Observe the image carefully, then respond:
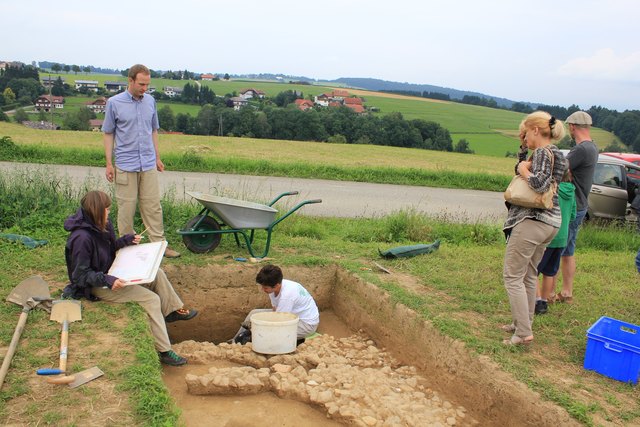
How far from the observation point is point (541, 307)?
520 cm

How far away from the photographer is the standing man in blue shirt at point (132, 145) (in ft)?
18.0

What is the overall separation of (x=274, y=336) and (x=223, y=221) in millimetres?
1656

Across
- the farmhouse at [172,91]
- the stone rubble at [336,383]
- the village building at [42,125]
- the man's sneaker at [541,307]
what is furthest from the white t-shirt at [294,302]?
the farmhouse at [172,91]

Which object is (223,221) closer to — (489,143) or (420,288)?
(420,288)

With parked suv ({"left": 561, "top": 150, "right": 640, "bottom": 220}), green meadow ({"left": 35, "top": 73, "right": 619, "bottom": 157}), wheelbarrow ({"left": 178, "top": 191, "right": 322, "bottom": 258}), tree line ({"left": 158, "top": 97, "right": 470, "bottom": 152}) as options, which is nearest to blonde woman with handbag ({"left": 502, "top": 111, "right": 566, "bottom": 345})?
wheelbarrow ({"left": 178, "top": 191, "right": 322, "bottom": 258})

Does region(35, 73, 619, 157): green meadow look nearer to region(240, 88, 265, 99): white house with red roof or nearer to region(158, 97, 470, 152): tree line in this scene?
region(240, 88, 265, 99): white house with red roof

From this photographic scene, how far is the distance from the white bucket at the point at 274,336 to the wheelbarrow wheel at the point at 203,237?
64.6 inches

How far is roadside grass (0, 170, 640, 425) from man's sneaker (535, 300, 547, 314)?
60mm

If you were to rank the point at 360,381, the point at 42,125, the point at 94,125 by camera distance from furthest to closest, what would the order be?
the point at 94,125 < the point at 42,125 < the point at 360,381

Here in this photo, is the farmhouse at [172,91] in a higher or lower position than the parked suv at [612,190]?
higher

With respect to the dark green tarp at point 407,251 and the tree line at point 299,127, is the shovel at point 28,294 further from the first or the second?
the tree line at point 299,127

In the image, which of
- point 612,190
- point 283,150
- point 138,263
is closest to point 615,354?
point 138,263

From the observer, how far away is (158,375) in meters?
3.69

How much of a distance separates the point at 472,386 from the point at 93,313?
317cm
